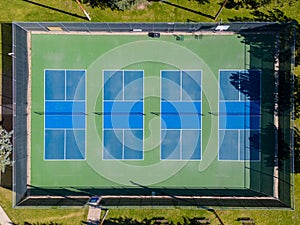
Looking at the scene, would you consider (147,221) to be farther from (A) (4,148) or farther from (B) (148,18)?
(B) (148,18)

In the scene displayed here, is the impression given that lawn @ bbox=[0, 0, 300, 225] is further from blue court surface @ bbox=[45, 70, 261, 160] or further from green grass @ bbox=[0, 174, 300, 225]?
blue court surface @ bbox=[45, 70, 261, 160]

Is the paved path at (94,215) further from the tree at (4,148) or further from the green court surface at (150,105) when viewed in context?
the tree at (4,148)

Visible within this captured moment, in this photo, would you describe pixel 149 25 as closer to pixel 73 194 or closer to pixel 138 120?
pixel 138 120

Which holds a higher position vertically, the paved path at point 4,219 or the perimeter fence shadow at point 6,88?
the perimeter fence shadow at point 6,88

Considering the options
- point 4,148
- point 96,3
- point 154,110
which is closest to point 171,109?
point 154,110

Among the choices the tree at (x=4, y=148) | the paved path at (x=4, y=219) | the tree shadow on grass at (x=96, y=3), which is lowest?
the paved path at (x=4, y=219)

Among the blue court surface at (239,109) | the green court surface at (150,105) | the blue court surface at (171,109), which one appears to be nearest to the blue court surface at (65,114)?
the blue court surface at (171,109)
